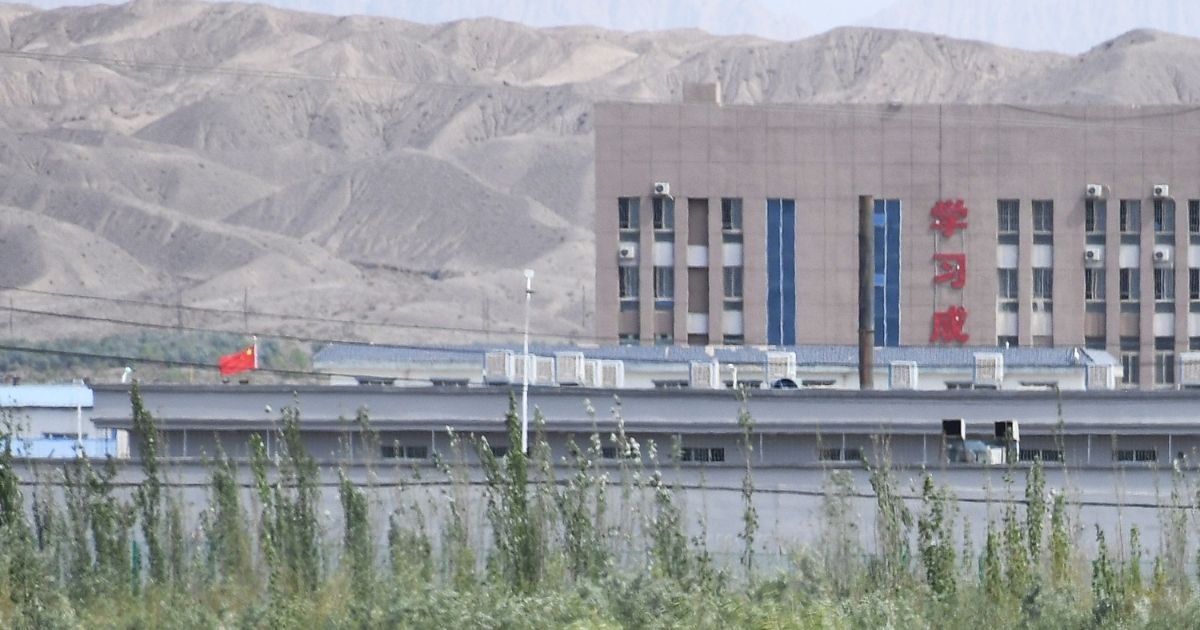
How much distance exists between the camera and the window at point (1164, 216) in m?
70.4

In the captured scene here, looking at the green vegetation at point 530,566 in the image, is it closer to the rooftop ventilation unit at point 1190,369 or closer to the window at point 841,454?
the window at point 841,454

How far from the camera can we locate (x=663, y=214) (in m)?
70.4

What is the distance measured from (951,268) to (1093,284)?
16.3ft

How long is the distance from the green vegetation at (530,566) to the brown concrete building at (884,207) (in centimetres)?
4748

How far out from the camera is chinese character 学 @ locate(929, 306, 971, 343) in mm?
69875

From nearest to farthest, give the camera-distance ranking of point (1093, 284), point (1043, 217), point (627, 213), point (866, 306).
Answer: point (866, 306) < point (627, 213) < point (1043, 217) < point (1093, 284)

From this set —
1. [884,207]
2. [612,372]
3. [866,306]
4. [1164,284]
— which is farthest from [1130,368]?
[866,306]

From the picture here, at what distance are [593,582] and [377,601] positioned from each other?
6.74ft

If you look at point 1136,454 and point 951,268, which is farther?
point 951,268

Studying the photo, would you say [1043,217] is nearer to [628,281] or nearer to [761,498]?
[628,281]

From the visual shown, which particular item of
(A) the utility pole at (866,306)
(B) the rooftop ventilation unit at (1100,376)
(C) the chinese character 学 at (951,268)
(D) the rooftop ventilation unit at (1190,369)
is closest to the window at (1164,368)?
(C) the chinese character 学 at (951,268)

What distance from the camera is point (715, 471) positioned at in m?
31.8

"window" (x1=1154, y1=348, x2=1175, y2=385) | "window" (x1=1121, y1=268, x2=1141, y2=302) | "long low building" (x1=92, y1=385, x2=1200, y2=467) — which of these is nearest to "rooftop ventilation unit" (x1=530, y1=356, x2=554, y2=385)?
"long low building" (x1=92, y1=385, x2=1200, y2=467)

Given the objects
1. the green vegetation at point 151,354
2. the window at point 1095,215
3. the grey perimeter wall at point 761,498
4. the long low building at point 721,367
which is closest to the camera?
the grey perimeter wall at point 761,498
